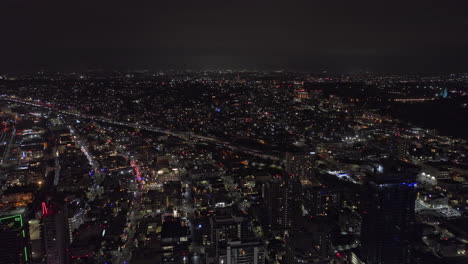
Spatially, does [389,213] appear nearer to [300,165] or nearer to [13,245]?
[300,165]

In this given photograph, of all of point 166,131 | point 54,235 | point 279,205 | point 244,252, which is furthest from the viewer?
point 166,131

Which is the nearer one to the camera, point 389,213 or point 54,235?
point 389,213

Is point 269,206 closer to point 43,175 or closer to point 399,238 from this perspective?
point 399,238

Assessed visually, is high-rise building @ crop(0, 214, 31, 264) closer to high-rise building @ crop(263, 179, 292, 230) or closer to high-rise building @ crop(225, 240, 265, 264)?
high-rise building @ crop(225, 240, 265, 264)

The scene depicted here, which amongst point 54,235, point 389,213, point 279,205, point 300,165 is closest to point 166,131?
point 300,165

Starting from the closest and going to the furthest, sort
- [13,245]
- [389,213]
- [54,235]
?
[13,245]
[389,213]
[54,235]

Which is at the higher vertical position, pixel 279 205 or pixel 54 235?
pixel 54 235

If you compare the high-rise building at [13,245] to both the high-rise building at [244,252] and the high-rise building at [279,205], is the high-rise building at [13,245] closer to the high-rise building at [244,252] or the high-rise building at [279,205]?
the high-rise building at [244,252]

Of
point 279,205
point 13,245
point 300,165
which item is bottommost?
point 279,205
